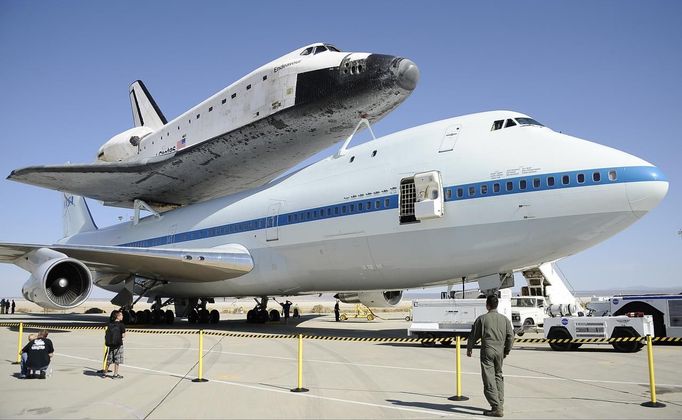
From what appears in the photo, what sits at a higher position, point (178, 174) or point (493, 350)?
point (178, 174)

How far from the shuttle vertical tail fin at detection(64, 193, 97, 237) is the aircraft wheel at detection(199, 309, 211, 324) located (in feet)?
37.9

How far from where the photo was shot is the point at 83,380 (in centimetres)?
921

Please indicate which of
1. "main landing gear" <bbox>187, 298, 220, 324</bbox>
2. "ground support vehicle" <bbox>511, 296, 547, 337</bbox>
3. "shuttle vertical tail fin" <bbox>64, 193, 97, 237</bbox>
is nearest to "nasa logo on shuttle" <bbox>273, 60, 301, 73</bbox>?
"main landing gear" <bbox>187, 298, 220, 324</bbox>

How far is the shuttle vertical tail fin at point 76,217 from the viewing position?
33.5 m

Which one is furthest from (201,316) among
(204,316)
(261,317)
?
(261,317)

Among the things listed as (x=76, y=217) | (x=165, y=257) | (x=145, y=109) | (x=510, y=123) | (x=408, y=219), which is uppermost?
(x=145, y=109)

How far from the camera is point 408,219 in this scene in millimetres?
13766

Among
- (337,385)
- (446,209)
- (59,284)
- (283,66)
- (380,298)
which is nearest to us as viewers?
(337,385)

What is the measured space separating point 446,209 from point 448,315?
255cm

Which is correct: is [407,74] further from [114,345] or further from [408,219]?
[114,345]

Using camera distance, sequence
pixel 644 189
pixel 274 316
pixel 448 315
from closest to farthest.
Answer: pixel 644 189 → pixel 448 315 → pixel 274 316

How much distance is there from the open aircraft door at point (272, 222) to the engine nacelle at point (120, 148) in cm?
1338

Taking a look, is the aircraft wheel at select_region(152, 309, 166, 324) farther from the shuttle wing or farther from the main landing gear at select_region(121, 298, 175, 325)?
the shuttle wing

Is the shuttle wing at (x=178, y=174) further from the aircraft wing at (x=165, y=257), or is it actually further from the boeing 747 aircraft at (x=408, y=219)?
the aircraft wing at (x=165, y=257)
